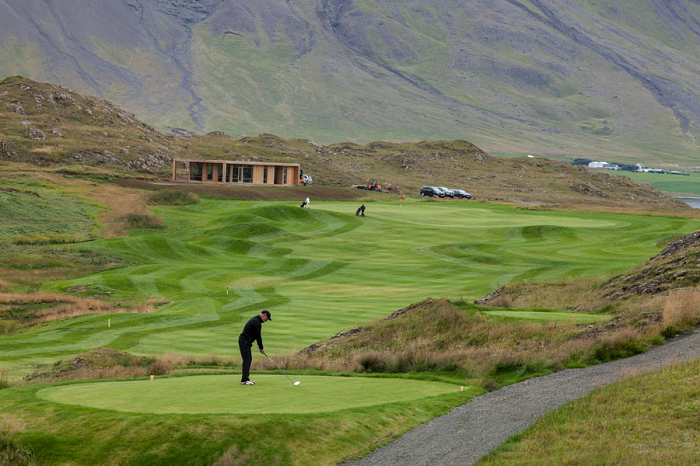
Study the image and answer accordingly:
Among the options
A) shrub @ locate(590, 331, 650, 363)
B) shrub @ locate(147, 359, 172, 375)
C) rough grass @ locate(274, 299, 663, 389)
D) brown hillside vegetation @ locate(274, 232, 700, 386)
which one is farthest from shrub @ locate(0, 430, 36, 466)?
shrub @ locate(590, 331, 650, 363)

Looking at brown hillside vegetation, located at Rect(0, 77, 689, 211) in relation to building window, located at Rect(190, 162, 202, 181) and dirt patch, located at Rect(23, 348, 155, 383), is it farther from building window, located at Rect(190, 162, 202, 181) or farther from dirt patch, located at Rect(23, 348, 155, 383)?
dirt patch, located at Rect(23, 348, 155, 383)

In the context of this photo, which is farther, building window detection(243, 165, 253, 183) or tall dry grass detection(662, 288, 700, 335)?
building window detection(243, 165, 253, 183)

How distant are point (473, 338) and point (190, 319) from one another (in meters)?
16.5

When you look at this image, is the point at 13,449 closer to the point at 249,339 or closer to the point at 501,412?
the point at 249,339

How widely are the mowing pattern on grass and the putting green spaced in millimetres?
8866

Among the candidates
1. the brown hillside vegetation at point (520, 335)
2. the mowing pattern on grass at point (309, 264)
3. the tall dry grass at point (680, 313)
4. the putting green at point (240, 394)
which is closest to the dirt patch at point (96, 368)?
the putting green at point (240, 394)

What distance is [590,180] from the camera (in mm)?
186625

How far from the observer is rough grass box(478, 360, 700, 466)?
13180 mm

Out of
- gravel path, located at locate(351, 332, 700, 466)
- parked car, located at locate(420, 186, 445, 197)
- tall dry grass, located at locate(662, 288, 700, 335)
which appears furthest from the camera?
parked car, located at locate(420, 186, 445, 197)

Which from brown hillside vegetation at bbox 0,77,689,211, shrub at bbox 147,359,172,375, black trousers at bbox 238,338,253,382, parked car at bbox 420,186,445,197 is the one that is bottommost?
shrub at bbox 147,359,172,375

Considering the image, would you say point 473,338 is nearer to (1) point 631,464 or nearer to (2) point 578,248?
(1) point 631,464

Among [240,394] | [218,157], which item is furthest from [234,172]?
[240,394]

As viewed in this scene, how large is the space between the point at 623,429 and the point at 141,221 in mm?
66172

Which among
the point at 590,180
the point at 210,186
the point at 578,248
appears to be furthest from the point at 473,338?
the point at 590,180
